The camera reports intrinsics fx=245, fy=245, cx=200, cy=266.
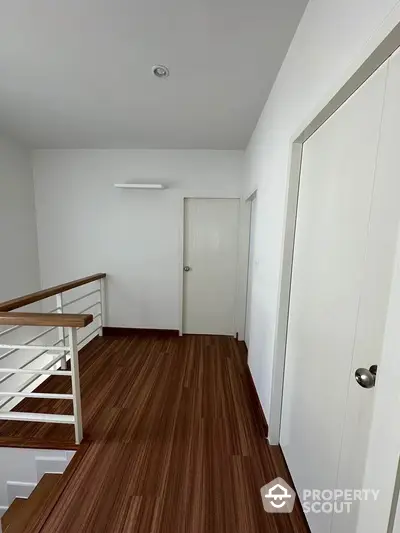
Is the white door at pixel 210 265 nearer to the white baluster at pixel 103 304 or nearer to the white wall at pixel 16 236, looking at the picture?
the white baluster at pixel 103 304

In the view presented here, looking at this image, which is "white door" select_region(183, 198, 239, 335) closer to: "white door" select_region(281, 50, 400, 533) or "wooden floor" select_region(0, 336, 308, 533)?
"wooden floor" select_region(0, 336, 308, 533)

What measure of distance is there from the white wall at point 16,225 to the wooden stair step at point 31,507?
84.1 inches

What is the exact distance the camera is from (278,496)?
1333 millimetres

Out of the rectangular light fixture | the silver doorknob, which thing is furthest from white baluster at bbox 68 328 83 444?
the rectangular light fixture

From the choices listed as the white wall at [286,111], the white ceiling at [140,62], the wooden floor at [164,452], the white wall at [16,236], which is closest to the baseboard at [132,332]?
the wooden floor at [164,452]

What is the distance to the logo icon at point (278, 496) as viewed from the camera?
127cm

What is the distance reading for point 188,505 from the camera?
4.15ft

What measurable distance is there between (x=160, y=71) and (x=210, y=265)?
2.20m

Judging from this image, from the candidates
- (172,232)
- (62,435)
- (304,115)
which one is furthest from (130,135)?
(62,435)

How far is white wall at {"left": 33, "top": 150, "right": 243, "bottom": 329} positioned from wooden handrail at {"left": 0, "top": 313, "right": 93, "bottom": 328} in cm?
194

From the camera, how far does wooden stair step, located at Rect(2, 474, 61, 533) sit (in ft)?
4.14

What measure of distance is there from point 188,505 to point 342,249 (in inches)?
57.8

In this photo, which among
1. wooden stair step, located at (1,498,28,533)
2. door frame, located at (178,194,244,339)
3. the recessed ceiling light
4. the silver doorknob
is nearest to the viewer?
the silver doorknob

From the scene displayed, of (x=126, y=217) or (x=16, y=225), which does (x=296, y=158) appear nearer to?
(x=126, y=217)
